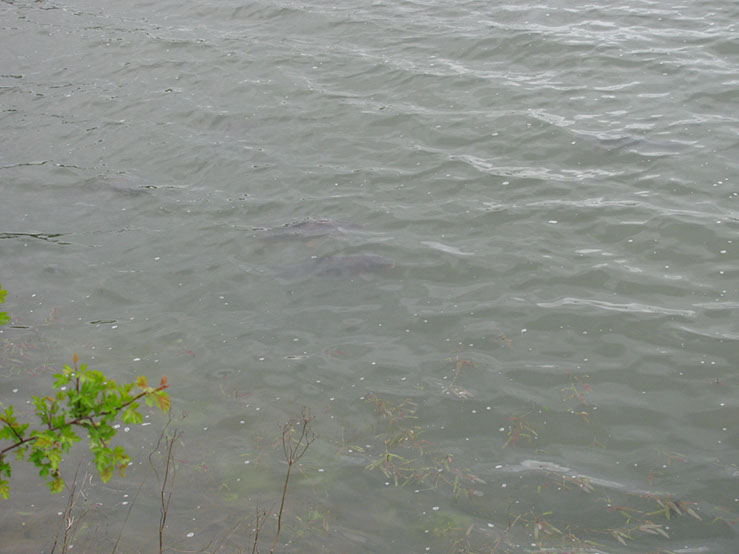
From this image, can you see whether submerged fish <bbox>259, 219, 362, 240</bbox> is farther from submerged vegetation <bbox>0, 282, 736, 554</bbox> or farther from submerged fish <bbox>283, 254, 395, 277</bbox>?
submerged vegetation <bbox>0, 282, 736, 554</bbox>

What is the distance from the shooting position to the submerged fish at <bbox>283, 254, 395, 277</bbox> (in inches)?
307

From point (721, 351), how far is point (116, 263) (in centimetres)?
629

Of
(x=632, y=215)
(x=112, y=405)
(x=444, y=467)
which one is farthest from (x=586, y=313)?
(x=112, y=405)

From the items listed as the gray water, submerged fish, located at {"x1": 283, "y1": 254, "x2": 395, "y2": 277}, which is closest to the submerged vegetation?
the gray water

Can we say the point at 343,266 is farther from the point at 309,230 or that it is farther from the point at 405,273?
the point at 309,230

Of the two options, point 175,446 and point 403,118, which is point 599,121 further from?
point 175,446

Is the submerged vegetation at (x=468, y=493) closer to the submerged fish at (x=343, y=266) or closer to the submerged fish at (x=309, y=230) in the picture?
the submerged fish at (x=343, y=266)

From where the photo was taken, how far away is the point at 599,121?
982 centimetres

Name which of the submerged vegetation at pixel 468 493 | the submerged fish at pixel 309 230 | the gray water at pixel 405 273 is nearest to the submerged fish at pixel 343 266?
the gray water at pixel 405 273

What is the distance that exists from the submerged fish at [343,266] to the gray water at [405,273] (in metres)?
0.03

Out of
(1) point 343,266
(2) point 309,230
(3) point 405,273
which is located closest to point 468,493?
(3) point 405,273

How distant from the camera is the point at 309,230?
8.49 m

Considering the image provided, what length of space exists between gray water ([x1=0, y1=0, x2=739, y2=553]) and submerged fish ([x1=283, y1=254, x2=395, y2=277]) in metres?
0.03

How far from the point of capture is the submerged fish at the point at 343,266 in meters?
7.79
